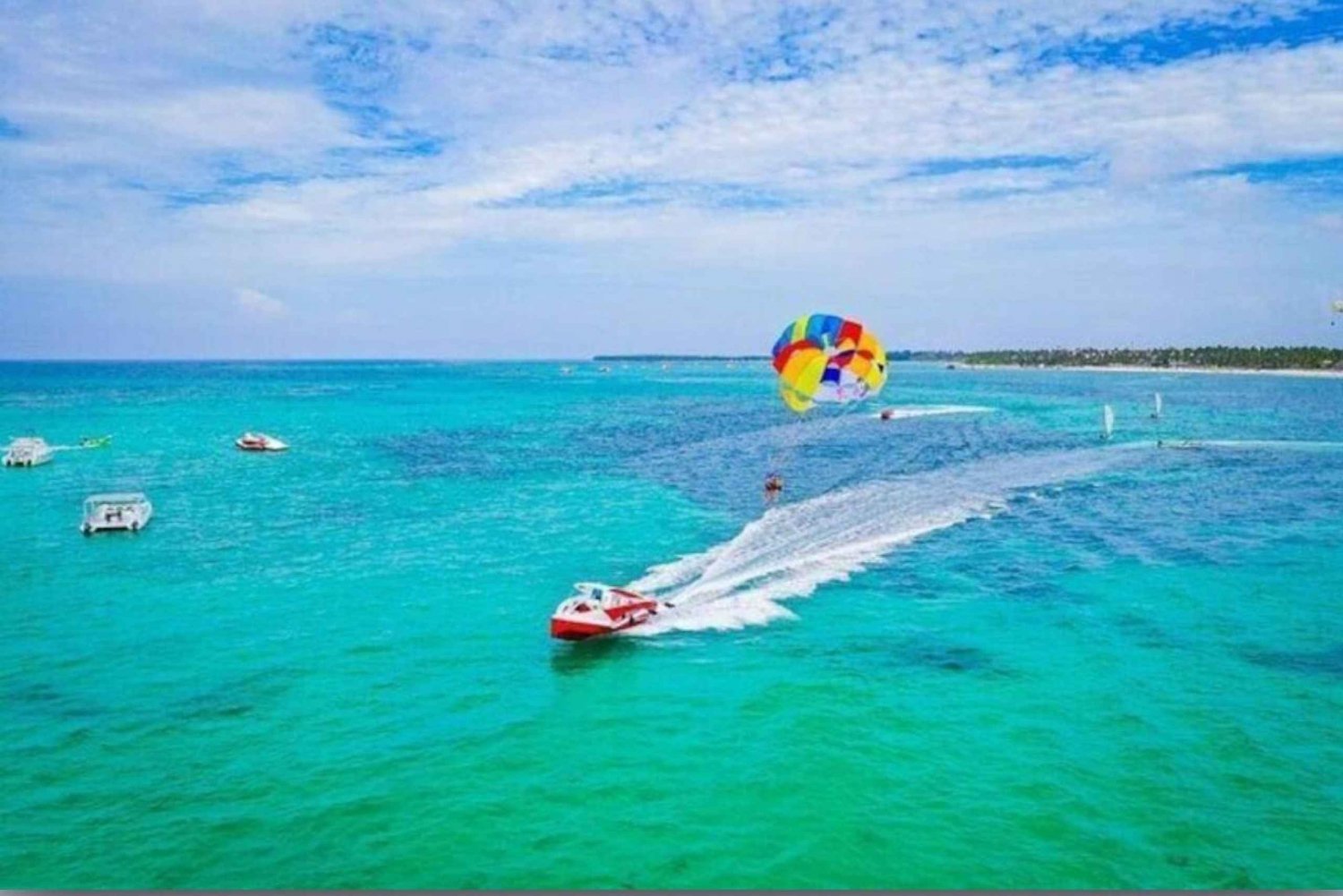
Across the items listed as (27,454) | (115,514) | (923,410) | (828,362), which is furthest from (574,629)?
(923,410)

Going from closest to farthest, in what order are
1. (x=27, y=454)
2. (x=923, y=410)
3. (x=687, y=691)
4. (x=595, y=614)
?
(x=687, y=691)
(x=595, y=614)
(x=27, y=454)
(x=923, y=410)

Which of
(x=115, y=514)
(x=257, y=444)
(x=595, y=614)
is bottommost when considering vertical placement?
(x=595, y=614)

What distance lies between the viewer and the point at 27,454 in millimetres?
67875

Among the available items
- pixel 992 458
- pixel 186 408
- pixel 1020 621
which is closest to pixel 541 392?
pixel 186 408

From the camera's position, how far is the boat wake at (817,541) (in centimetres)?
3228

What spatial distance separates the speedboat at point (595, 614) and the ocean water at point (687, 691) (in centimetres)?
65

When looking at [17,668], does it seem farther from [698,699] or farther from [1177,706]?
[1177,706]

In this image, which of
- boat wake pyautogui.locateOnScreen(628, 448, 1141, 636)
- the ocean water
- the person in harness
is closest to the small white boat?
the ocean water

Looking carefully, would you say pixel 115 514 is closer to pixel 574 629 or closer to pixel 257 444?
pixel 574 629

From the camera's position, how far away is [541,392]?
192875 mm

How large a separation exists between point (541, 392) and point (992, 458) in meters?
132

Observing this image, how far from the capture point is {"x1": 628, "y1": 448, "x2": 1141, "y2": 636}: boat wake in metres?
32.3

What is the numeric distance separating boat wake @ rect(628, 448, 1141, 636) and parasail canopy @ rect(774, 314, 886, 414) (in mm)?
6484

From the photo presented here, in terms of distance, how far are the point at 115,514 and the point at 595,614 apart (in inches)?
1105
